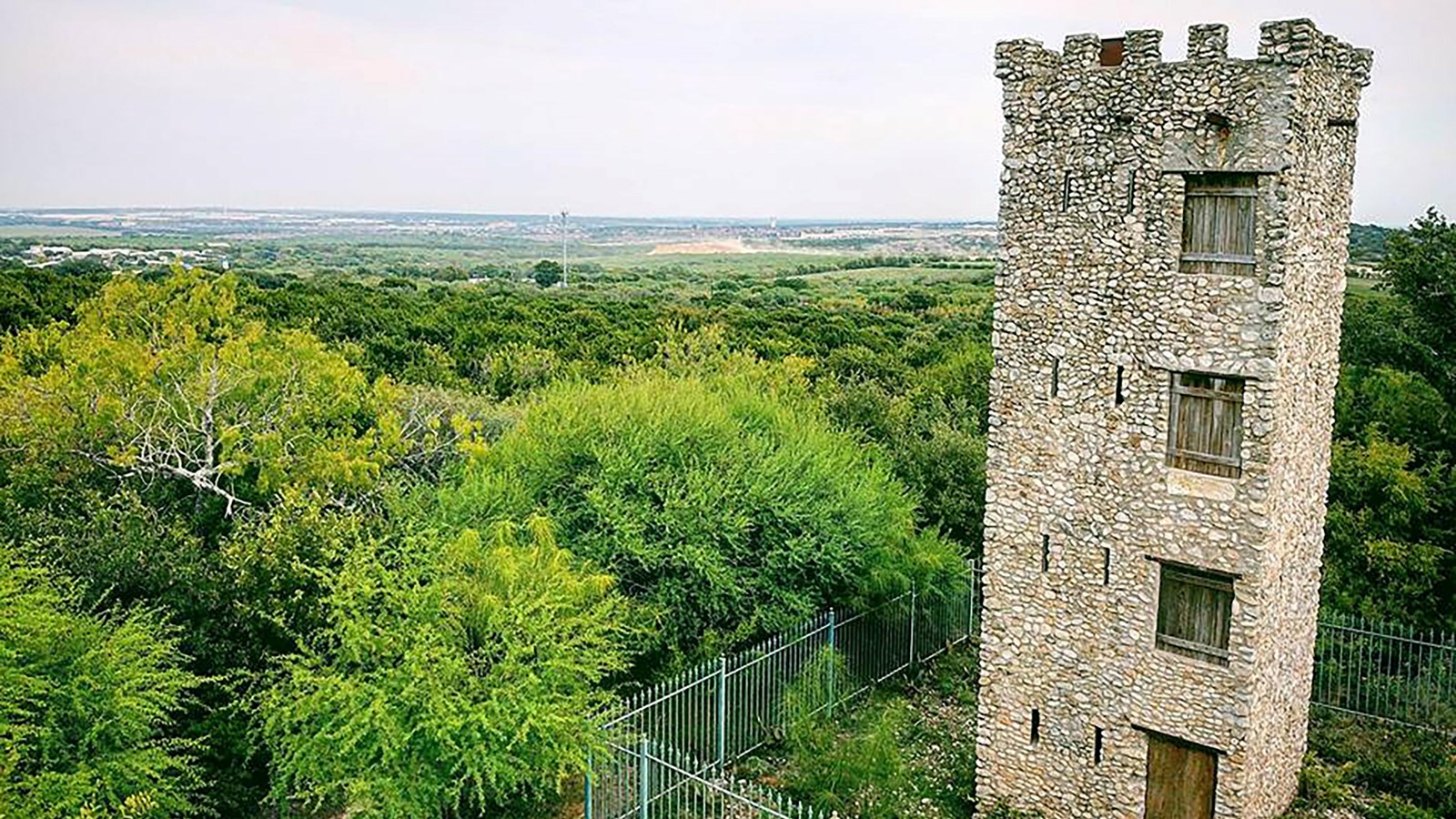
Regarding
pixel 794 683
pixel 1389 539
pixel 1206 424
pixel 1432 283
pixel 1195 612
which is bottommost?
pixel 794 683

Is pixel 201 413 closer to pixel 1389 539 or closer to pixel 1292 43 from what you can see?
pixel 1292 43

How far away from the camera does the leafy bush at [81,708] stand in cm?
1093

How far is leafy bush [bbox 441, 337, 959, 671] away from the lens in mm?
16234

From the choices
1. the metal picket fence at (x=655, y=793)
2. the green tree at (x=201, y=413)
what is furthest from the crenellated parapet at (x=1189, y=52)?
Result: the green tree at (x=201, y=413)

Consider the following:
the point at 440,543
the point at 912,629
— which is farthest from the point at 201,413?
the point at 912,629

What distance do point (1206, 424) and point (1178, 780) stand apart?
4085 millimetres

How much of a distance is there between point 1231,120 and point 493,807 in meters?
11.6

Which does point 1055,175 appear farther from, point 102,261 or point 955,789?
point 102,261

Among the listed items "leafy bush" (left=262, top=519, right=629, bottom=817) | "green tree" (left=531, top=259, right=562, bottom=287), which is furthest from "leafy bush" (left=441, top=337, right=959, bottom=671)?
"green tree" (left=531, top=259, right=562, bottom=287)

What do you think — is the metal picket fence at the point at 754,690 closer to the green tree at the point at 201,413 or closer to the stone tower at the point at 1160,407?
the stone tower at the point at 1160,407

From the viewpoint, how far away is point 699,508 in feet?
53.5

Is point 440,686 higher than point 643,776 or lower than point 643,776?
higher

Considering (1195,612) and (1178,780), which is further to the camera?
(1178,780)

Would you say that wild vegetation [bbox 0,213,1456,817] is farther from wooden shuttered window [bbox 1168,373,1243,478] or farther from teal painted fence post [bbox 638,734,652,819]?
wooden shuttered window [bbox 1168,373,1243,478]
